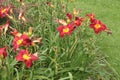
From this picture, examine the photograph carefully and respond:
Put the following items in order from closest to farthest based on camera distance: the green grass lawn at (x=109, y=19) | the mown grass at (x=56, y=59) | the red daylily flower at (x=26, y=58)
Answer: the red daylily flower at (x=26, y=58) < the mown grass at (x=56, y=59) < the green grass lawn at (x=109, y=19)

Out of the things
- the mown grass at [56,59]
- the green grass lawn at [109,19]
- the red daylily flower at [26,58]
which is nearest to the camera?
the red daylily flower at [26,58]

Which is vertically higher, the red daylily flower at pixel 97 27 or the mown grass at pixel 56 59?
the red daylily flower at pixel 97 27

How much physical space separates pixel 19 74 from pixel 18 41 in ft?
2.62

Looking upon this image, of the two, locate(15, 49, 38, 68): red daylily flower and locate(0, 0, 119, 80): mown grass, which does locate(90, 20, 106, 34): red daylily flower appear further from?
locate(15, 49, 38, 68): red daylily flower

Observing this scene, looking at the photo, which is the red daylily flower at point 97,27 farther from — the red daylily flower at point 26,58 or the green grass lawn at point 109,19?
the green grass lawn at point 109,19

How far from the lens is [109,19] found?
873 cm

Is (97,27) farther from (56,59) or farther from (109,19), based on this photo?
(109,19)

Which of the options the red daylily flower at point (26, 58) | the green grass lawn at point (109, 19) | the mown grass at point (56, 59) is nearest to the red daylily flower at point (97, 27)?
the mown grass at point (56, 59)

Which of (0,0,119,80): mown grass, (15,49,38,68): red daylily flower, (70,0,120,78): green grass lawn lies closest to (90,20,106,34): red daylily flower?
(0,0,119,80): mown grass

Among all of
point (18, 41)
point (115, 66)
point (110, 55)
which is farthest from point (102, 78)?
point (18, 41)

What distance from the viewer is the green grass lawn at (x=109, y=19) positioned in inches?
247

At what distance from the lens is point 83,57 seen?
496cm

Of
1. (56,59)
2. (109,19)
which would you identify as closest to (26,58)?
(56,59)

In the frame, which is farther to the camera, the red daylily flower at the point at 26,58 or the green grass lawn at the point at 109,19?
the green grass lawn at the point at 109,19
